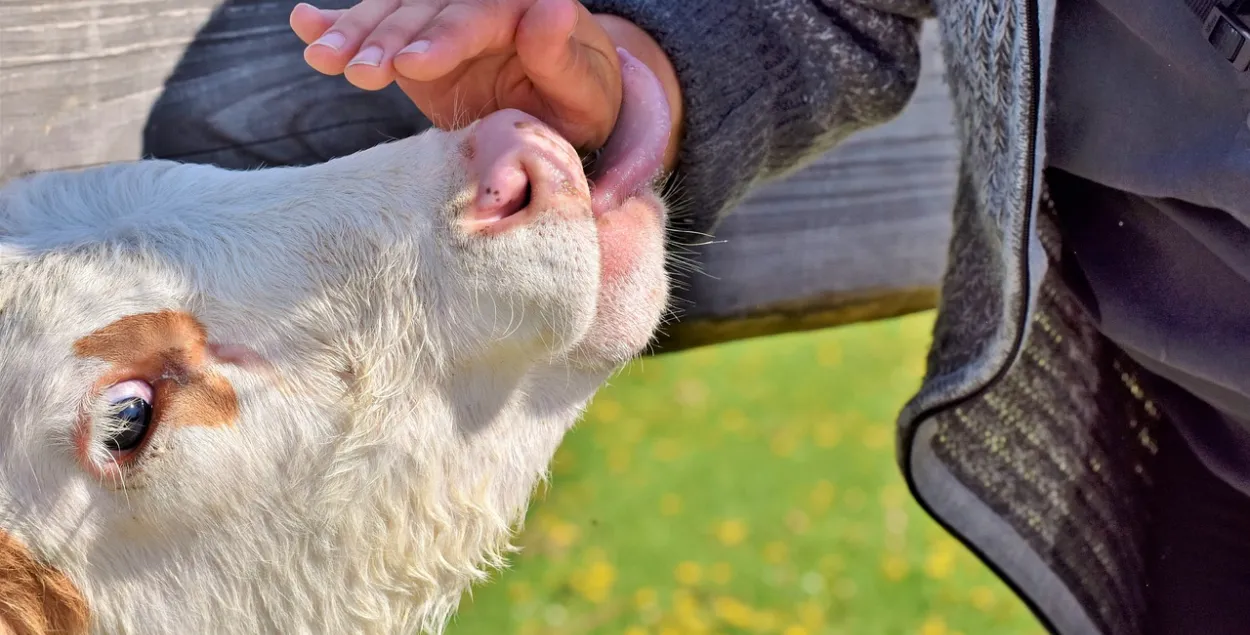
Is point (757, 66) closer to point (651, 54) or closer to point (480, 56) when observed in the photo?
point (651, 54)

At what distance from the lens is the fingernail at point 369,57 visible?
3.85ft

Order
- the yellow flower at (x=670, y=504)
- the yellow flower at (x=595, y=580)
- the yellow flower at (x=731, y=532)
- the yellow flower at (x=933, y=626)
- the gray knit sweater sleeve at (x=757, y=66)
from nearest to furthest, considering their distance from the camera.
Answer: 1. the gray knit sweater sleeve at (x=757, y=66)
2. the yellow flower at (x=933, y=626)
3. the yellow flower at (x=595, y=580)
4. the yellow flower at (x=731, y=532)
5. the yellow flower at (x=670, y=504)

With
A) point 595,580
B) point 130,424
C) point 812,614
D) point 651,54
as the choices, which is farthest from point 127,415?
point 812,614

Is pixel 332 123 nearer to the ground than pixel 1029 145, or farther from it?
nearer to the ground

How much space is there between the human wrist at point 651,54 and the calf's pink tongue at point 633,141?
0.07 metres

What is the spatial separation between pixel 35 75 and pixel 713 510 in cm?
253

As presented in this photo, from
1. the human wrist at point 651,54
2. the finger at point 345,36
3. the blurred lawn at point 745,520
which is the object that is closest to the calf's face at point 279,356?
the finger at point 345,36

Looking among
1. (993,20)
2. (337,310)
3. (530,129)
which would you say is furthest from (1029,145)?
(337,310)

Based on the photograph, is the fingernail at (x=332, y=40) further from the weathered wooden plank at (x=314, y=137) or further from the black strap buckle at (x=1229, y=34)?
the black strap buckle at (x=1229, y=34)

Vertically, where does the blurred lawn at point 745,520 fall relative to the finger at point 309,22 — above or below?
below

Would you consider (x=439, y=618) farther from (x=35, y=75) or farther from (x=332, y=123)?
(x=35, y=75)

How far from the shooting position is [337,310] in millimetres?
1235

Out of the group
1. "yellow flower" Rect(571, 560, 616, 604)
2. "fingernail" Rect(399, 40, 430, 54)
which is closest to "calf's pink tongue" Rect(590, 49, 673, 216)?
"fingernail" Rect(399, 40, 430, 54)

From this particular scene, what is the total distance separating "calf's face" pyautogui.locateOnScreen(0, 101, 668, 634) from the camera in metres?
1.18
